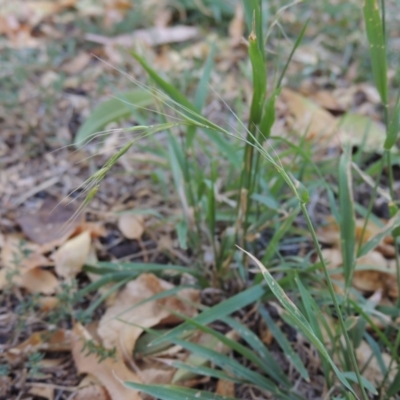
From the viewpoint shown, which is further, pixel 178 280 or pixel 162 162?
pixel 162 162

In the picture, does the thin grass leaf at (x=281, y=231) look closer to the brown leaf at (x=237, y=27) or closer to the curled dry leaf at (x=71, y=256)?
the curled dry leaf at (x=71, y=256)

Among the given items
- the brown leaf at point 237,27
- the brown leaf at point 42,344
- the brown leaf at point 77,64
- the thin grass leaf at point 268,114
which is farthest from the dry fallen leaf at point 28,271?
the brown leaf at point 237,27

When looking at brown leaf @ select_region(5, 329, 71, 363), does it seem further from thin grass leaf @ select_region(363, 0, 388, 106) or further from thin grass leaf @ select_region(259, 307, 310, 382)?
thin grass leaf @ select_region(363, 0, 388, 106)

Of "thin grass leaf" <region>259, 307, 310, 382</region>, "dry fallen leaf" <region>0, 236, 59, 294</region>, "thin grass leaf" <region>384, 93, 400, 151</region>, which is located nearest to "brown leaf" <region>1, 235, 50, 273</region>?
"dry fallen leaf" <region>0, 236, 59, 294</region>

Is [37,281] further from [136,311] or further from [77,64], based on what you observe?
[77,64]

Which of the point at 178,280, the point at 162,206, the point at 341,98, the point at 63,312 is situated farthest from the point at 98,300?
the point at 341,98

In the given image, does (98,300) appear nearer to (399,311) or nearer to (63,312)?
(63,312)
